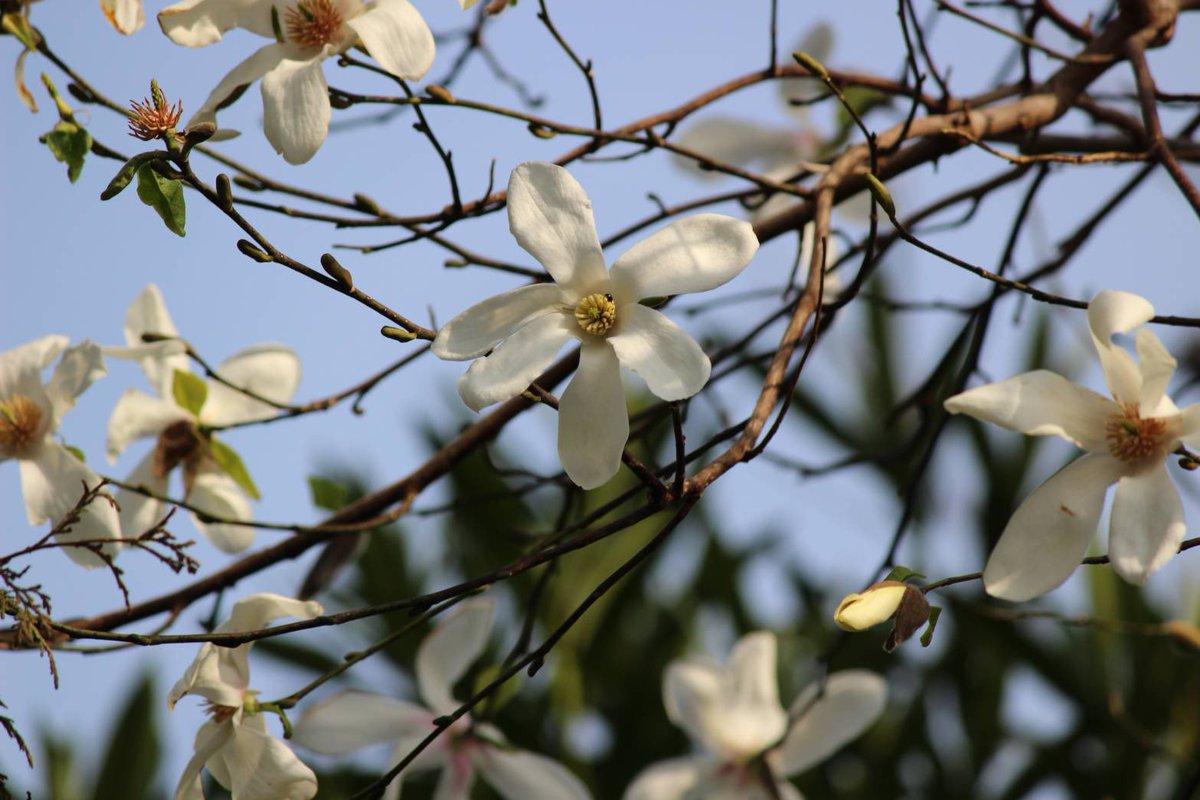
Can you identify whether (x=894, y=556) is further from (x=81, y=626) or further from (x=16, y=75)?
(x=16, y=75)

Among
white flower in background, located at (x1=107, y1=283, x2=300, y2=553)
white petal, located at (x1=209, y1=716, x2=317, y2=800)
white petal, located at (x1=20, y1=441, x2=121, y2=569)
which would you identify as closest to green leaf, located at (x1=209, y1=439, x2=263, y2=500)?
white flower in background, located at (x1=107, y1=283, x2=300, y2=553)

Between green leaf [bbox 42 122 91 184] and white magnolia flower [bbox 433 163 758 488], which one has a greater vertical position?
green leaf [bbox 42 122 91 184]

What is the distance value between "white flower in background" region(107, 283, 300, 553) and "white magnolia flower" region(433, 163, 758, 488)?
0.51 meters

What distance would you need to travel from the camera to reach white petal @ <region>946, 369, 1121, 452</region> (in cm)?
74

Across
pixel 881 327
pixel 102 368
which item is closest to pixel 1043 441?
pixel 881 327

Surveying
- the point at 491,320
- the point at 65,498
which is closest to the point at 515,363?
the point at 491,320

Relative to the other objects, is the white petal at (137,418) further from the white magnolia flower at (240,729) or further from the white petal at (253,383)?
the white magnolia flower at (240,729)

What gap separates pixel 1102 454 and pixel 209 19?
0.69 m

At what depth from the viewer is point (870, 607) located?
27.4 inches

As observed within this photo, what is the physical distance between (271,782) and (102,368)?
409 millimetres

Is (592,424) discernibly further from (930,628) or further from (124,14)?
(124,14)

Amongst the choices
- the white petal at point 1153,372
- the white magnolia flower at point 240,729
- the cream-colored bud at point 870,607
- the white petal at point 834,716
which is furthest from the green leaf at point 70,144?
the white petal at point 834,716

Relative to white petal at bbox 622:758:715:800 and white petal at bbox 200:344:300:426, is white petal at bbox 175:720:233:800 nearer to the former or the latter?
white petal at bbox 200:344:300:426

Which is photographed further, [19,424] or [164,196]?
[19,424]
